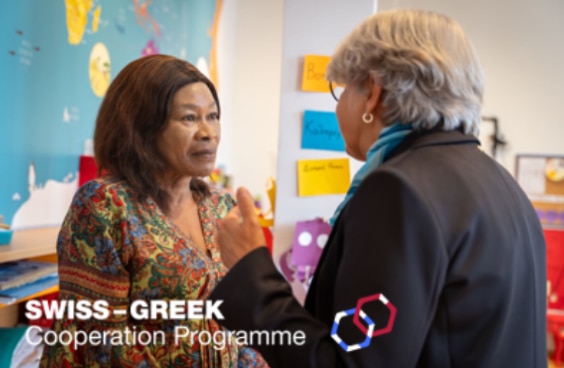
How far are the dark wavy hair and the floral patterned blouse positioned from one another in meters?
0.07

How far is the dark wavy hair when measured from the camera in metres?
1.29

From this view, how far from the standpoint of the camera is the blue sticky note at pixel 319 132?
1789 millimetres

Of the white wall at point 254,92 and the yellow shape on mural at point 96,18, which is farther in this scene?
the white wall at point 254,92

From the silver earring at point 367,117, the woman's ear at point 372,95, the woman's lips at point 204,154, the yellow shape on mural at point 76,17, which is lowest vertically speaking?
the woman's lips at point 204,154

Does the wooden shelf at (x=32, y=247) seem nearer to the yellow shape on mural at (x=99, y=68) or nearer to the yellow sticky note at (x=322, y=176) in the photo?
the yellow shape on mural at (x=99, y=68)

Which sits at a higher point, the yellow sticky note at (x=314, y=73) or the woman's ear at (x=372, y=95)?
the yellow sticky note at (x=314, y=73)

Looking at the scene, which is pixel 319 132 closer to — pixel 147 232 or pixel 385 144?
pixel 147 232

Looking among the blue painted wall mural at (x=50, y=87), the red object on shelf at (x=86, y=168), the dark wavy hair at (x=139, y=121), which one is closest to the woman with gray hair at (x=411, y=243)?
the dark wavy hair at (x=139, y=121)

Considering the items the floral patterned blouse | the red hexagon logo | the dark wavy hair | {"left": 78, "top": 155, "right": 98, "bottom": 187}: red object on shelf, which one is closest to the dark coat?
the red hexagon logo

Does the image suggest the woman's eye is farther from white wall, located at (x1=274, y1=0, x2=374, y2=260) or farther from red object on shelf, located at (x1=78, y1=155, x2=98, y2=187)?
red object on shelf, located at (x1=78, y1=155, x2=98, y2=187)

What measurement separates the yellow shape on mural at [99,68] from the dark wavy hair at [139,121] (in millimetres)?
969

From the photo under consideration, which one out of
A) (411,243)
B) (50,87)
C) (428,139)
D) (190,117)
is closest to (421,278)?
(411,243)

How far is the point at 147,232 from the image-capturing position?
4.01 ft

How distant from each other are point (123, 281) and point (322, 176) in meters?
0.83
